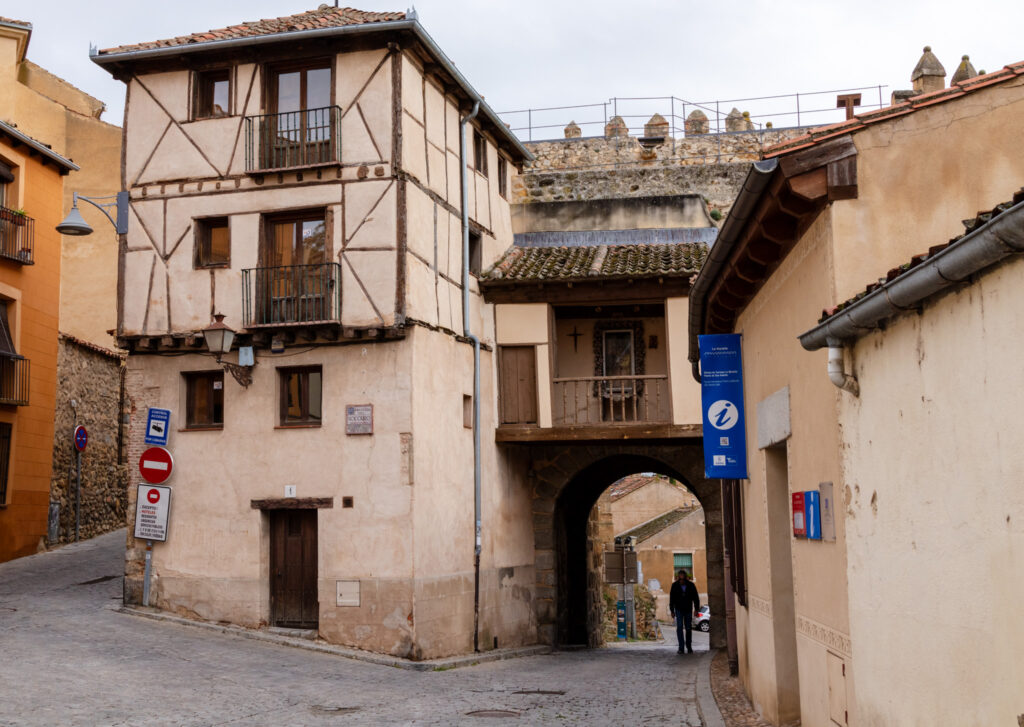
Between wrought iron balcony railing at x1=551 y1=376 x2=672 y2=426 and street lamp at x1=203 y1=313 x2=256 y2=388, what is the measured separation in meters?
5.65

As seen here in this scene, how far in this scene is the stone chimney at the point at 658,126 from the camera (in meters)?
29.8

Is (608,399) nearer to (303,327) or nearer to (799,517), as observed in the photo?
(303,327)

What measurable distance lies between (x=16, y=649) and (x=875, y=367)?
11473mm

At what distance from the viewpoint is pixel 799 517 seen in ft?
28.7

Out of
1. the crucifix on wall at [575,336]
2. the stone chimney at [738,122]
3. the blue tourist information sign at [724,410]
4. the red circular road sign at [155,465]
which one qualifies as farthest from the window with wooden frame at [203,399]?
the stone chimney at [738,122]

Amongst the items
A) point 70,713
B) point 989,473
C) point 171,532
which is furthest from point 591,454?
point 989,473

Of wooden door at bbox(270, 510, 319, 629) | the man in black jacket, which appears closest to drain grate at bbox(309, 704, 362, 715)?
wooden door at bbox(270, 510, 319, 629)

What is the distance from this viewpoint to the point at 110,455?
89.4ft

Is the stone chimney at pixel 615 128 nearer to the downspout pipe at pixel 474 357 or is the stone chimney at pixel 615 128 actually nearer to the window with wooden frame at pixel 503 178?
the window with wooden frame at pixel 503 178

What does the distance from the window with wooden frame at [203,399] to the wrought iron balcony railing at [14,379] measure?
512cm

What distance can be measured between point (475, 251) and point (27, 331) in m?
8.96

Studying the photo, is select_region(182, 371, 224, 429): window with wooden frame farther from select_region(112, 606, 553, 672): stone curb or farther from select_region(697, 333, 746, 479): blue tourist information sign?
select_region(697, 333, 746, 479): blue tourist information sign

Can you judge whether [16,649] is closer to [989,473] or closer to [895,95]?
[895,95]

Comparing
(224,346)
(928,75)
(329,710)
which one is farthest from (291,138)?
(928,75)
